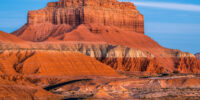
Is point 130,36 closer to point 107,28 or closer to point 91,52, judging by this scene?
point 107,28

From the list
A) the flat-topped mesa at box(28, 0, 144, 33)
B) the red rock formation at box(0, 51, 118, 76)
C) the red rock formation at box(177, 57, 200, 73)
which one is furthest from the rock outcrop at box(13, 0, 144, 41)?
the red rock formation at box(0, 51, 118, 76)

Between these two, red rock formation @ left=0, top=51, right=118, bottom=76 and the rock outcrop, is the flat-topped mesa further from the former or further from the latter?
red rock formation @ left=0, top=51, right=118, bottom=76

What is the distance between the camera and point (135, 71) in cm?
13900

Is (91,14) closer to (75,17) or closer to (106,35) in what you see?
(75,17)

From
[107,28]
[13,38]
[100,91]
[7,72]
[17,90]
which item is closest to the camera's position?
[17,90]

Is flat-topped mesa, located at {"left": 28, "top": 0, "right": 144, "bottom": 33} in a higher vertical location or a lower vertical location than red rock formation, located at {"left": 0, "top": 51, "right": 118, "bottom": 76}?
higher

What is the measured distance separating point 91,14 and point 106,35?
932cm

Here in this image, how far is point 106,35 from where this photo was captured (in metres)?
154

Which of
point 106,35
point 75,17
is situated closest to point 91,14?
point 75,17

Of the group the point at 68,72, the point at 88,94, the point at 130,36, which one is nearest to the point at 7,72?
Answer: the point at 68,72

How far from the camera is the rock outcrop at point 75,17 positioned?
157000 millimetres

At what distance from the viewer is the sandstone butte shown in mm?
142250

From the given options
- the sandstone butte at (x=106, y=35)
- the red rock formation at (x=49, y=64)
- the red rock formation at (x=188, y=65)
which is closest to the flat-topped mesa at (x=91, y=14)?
the sandstone butte at (x=106, y=35)

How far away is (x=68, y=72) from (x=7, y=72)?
49.5ft
